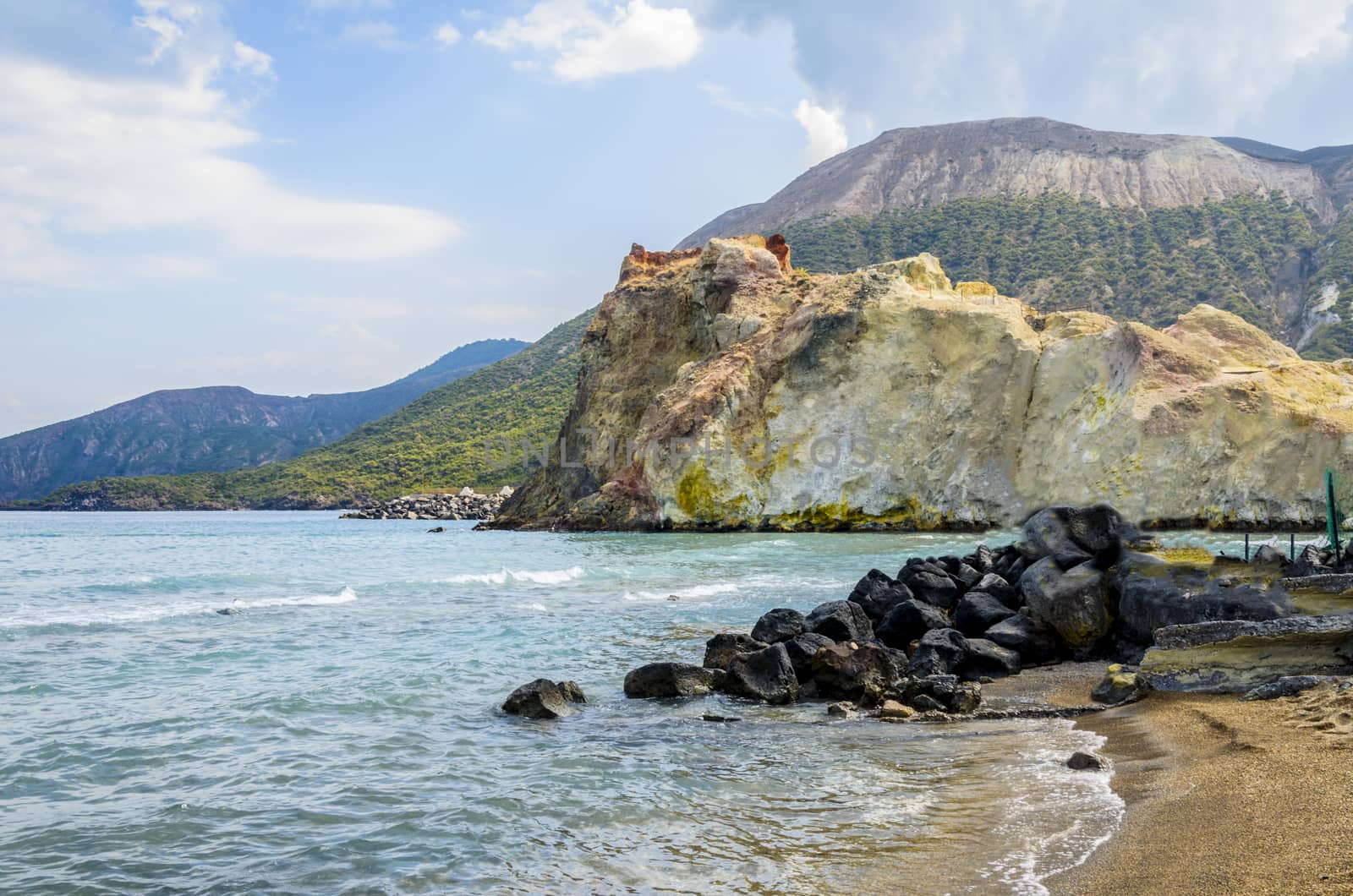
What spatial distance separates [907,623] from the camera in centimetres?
1559

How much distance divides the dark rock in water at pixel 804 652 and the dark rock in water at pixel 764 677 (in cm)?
26

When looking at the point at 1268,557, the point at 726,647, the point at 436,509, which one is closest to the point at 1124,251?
the point at 436,509

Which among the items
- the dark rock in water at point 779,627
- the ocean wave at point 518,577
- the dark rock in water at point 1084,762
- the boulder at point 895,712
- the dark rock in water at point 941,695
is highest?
the dark rock in water at point 779,627

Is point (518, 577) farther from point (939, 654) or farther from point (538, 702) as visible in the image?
point (538, 702)

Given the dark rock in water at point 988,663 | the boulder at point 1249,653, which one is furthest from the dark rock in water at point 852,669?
the boulder at point 1249,653

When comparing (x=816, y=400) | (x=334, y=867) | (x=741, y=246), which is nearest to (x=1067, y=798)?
(x=334, y=867)

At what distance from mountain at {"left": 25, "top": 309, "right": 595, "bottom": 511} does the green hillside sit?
3894cm

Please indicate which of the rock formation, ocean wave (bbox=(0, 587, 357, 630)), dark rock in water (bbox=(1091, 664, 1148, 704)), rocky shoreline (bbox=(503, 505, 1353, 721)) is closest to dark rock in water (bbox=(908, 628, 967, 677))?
rocky shoreline (bbox=(503, 505, 1353, 721))

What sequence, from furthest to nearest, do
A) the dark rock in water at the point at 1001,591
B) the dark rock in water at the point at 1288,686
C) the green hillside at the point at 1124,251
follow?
1. the green hillside at the point at 1124,251
2. the dark rock in water at the point at 1001,591
3. the dark rock in water at the point at 1288,686

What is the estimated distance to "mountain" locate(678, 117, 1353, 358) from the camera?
9788cm

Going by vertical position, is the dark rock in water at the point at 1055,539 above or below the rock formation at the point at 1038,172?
below

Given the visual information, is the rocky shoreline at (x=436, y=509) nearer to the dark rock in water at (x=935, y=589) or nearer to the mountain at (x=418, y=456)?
the mountain at (x=418, y=456)

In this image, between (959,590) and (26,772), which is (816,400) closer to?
(959,590)

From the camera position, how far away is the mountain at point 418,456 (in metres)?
116
